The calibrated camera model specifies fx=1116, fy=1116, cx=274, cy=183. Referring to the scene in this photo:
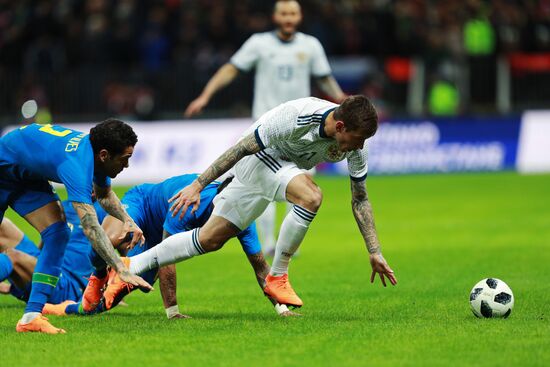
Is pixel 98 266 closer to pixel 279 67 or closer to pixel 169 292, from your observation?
pixel 169 292

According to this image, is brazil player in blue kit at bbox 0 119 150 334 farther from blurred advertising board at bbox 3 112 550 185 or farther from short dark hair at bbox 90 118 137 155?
blurred advertising board at bbox 3 112 550 185

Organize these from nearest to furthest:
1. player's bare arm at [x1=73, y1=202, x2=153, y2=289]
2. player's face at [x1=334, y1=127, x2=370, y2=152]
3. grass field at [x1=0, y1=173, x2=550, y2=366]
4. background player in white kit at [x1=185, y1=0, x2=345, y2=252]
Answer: grass field at [x1=0, y1=173, x2=550, y2=366] < player's bare arm at [x1=73, y1=202, x2=153, y2=289] < player's face at [x1=334, y1=127, x2=370, y2=152] < background player in white kit at [x1=185, y1=0, x2=345, y2=252]

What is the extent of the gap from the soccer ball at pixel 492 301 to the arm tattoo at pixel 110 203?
8.78 ft

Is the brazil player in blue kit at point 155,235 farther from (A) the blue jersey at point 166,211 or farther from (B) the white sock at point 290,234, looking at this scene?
(B) the white sock at point 290,234

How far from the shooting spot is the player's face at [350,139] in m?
7.75

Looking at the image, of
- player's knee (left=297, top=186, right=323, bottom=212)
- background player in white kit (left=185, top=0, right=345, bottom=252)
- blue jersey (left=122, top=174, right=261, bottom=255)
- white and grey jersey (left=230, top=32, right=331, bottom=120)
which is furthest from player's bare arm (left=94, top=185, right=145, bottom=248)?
white and grey jersey (left=230, top=32, right=331, bottom=120)

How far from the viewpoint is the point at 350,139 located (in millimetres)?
7797

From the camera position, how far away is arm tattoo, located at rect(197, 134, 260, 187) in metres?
8.06

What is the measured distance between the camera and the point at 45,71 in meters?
24.7

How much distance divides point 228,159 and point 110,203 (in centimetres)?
101

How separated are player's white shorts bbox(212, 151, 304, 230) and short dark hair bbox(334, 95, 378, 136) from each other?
2.53 feet

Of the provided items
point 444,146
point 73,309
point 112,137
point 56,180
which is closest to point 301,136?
point 112,137

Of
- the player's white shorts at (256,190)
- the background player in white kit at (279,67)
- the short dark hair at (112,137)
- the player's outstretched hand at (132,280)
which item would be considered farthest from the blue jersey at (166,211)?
the background player in white kit at (279,67)

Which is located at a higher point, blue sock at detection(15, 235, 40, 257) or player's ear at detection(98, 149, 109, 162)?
player's ear at detection(98, 149, 109, 162)
